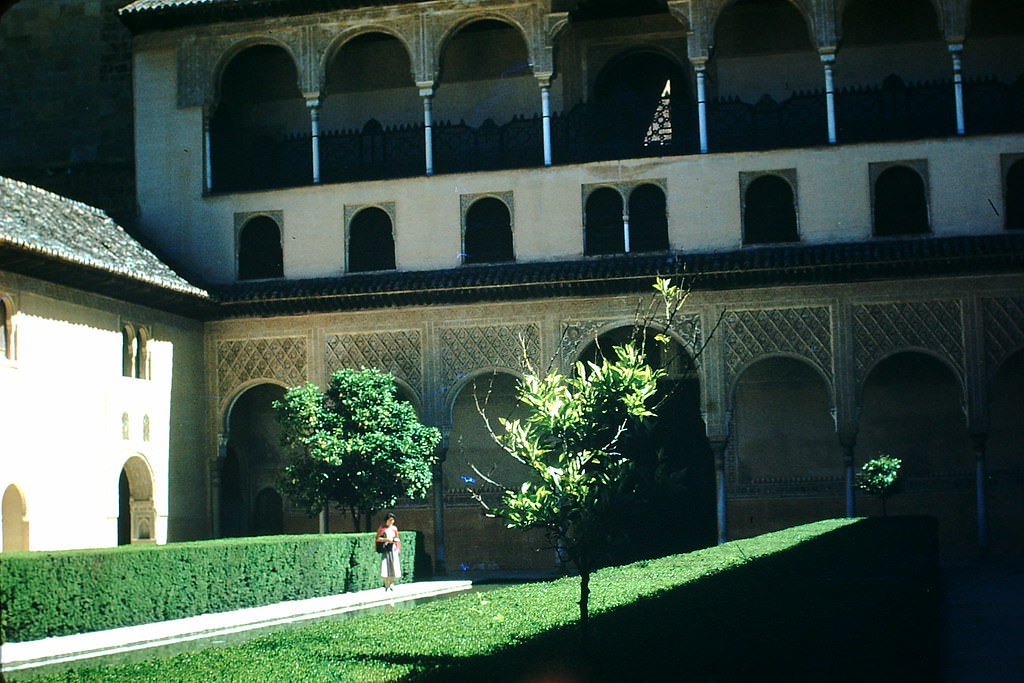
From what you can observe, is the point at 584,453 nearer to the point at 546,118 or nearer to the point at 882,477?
the point at 882,477

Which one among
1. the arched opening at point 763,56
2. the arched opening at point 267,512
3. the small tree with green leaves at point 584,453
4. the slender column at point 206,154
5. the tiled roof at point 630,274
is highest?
the arched opening at point 763,56

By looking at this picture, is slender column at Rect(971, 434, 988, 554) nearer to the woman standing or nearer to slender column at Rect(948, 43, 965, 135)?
slender column at Rect(948, 43, 965, 135)

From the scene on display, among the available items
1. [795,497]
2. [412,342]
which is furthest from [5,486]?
[795,497]

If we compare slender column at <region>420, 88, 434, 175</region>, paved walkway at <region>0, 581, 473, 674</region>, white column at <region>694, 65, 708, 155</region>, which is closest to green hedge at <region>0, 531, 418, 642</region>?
paved walkway at <region>0, 581, 473, 674</region>

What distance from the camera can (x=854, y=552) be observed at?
51.6ft

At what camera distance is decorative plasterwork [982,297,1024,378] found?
976 inches

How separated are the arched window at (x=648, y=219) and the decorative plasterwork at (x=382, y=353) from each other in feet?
14.7

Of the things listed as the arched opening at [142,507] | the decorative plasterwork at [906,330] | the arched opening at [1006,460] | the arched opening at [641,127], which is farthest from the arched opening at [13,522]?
the arched opening at [1006,460]

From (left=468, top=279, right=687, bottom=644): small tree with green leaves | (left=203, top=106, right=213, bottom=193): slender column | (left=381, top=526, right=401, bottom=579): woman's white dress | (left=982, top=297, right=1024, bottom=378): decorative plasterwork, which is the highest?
(left=203, top=106, right=213, bottom=193): slender column

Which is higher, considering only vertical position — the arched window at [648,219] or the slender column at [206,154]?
the slender column at [206,154]

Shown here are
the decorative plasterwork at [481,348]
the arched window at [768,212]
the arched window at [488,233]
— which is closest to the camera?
the arched window at [768,212]

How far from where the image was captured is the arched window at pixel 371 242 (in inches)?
1091

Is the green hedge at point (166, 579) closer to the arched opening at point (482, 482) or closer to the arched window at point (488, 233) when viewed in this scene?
the arched opening at point (482, 482)

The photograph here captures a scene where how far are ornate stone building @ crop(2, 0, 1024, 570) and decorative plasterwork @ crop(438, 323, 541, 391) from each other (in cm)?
4
